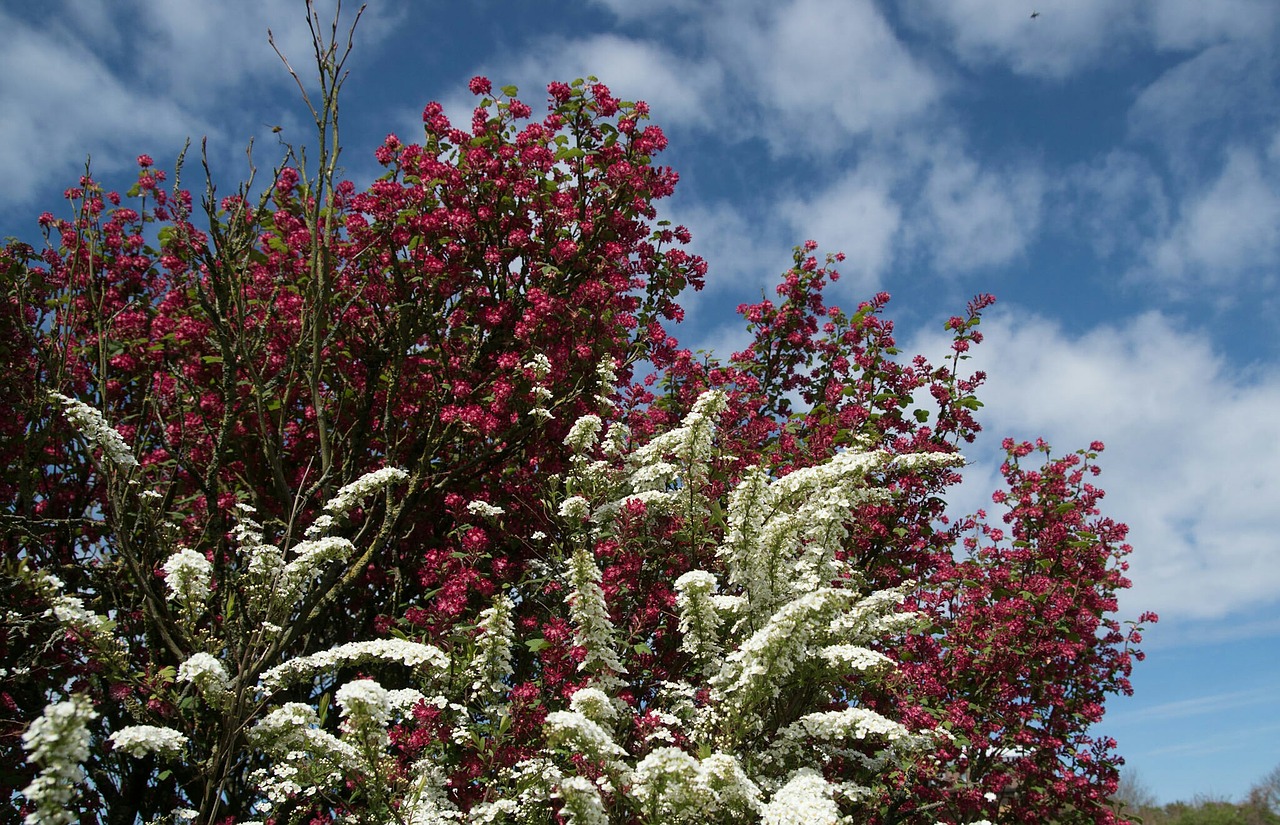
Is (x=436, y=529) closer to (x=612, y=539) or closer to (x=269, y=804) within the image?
(x=612, y=539)

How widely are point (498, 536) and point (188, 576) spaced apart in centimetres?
235

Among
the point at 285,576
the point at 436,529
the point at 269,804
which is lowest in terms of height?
the point at 269,804

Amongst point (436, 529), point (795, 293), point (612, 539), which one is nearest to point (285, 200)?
point (436, 529)

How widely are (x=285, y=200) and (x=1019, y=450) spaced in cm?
768

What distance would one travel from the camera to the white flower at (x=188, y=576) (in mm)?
4121

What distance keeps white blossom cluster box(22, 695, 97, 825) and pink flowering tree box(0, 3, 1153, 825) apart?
0.99 m

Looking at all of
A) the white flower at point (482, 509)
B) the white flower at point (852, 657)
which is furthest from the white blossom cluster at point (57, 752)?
the white flower at point (852, 657)

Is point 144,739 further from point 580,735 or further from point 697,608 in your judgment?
point 697,608

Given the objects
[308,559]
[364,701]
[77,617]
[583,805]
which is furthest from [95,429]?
[583,805]

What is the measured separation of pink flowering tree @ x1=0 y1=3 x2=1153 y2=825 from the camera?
4.32 m

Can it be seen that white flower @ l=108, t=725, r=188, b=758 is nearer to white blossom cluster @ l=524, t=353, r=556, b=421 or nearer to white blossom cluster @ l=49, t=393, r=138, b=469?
white blossom cluster @ l=49, t=393, r=138, b=469

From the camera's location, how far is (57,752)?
100 inches

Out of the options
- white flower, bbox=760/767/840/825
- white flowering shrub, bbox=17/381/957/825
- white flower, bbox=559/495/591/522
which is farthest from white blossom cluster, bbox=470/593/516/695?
white flower, bbox=760/767/840/825

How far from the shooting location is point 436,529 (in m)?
6.54
